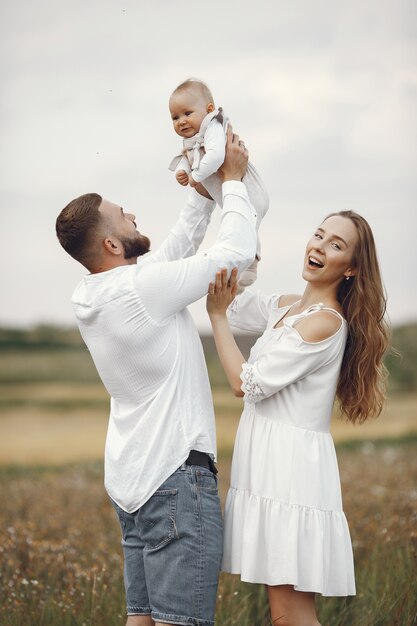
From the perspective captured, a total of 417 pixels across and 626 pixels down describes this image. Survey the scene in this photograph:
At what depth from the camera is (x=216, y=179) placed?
3.42 meters

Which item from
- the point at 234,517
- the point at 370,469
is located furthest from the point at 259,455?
the point at 370,469

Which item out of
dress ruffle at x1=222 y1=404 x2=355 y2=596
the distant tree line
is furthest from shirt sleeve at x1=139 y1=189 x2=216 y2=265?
the distant tree line

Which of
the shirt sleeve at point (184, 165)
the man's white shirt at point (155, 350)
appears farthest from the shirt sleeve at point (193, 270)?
the shirt sleeve at point (184, 165)

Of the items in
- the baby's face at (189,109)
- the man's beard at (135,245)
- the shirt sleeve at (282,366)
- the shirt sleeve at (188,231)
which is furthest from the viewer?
the shirt sleeve at (188,231)

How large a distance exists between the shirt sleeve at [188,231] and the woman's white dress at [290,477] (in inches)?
19.7

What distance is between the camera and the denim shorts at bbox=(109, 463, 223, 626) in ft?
10.0

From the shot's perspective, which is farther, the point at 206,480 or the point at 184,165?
the point at 184,165

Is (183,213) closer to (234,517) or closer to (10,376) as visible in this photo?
(234,517)

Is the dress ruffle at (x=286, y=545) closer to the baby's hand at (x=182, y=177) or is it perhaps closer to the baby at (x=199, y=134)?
the baby at (x=199, y=134)

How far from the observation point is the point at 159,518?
310 cm

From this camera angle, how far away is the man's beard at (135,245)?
3.29 m

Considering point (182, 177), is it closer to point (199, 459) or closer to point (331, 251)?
point (331, 251)

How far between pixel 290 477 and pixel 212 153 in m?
1.10

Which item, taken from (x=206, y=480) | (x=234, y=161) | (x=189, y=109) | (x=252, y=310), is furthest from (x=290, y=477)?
(x=189, y=109)
